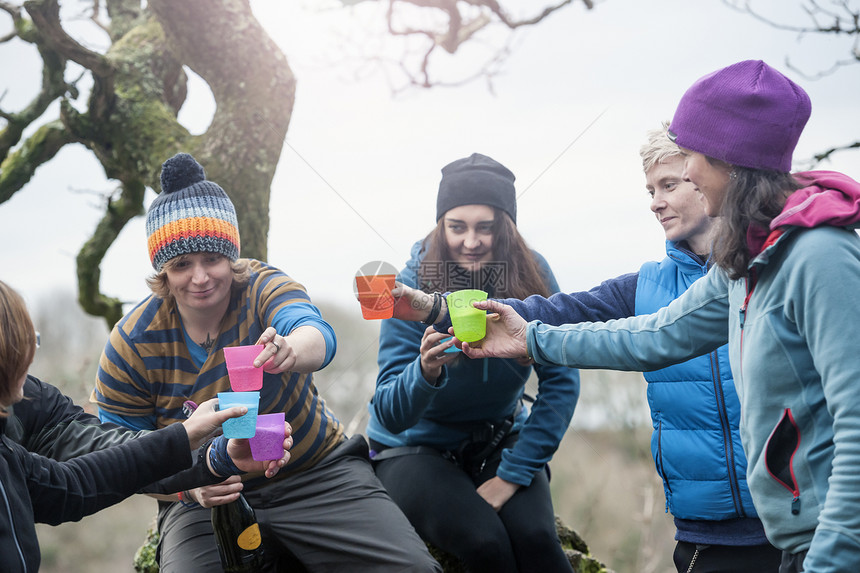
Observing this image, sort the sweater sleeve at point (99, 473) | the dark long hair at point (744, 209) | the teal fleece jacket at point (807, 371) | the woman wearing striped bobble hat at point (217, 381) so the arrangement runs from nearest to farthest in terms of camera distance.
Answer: the teal fleece jacket at point (807, 371)
the dark long hair at point (744, 209)
the sweater sleeve at point (99, 473)
the woman wearing striped bobble hat at point (217, 381)

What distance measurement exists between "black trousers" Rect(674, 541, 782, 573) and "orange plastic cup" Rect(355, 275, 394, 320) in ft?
4.04

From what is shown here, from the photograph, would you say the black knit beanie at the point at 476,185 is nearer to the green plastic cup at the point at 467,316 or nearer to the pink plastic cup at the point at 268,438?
the green plastic cup at the point at 467,316

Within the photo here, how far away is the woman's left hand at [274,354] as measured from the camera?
2180 mm

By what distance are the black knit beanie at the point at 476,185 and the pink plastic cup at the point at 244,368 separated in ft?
3.65

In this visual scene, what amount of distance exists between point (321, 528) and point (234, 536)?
29 centimetres

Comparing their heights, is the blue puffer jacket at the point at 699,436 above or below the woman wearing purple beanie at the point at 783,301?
below

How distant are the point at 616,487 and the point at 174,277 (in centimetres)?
826

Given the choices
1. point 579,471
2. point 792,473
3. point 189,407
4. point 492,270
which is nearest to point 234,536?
point 189,407

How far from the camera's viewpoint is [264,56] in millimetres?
4078

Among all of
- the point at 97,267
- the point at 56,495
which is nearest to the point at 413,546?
the point at 56,495

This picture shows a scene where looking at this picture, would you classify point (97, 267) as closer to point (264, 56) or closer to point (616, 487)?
point (264, 56)

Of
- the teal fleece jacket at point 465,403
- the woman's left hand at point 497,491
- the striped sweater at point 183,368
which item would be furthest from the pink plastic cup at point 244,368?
the woman's left hand at point 497,491

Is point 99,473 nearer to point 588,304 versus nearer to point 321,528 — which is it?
point 321,528

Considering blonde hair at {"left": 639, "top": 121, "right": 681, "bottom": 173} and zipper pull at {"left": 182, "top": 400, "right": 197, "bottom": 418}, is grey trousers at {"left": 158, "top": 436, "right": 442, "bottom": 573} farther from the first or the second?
blonde hair at {"left": 639, "top": 121, "right": 681, "bottom": 173}
